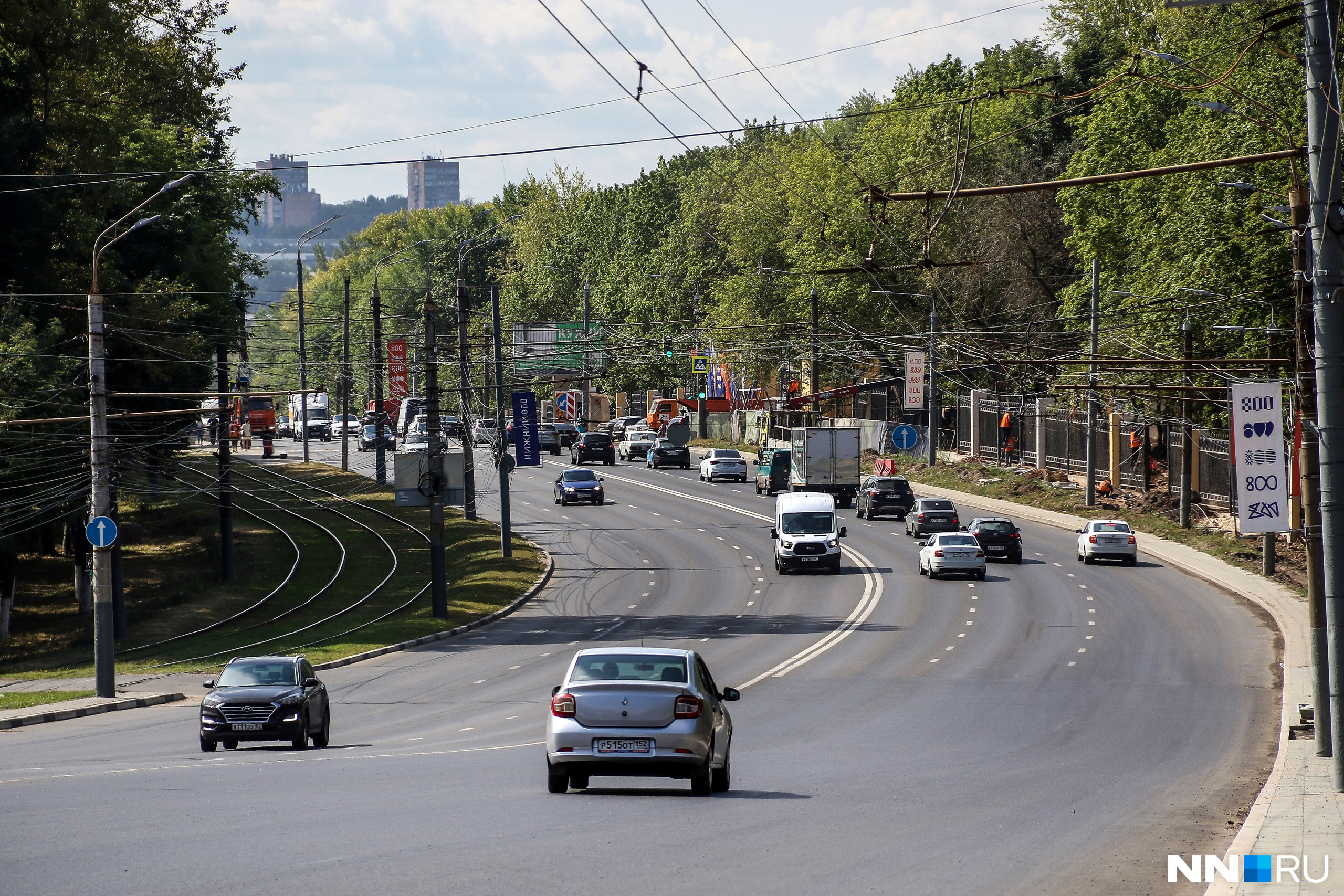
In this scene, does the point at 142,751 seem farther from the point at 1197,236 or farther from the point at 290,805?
the point at 1197,236

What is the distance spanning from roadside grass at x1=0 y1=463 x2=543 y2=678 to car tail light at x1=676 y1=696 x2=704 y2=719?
2312 cm

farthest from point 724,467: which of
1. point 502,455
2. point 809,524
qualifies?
point 809,524

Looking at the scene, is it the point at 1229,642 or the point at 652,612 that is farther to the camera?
the point at 652,612

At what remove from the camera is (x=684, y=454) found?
83125 millimetres

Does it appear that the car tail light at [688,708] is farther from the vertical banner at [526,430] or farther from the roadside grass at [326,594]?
the vertical banner at [526,430]

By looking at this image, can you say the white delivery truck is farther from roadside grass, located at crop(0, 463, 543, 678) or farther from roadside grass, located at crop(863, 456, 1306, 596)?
roadside grass, located at crop(0, 463, 543, 678)

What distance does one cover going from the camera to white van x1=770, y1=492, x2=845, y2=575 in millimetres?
47188

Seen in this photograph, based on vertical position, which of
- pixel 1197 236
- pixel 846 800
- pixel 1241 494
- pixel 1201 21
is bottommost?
pixel 846 800

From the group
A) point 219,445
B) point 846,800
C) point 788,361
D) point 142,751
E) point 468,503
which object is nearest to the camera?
point 846,800

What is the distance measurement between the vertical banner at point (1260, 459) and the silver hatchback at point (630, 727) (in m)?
8.35

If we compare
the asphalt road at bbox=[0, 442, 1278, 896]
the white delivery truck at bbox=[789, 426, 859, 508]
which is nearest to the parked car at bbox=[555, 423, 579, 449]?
the white delivery truck at bbox=[789, 426, 859, 508]

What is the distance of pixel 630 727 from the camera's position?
13.6m

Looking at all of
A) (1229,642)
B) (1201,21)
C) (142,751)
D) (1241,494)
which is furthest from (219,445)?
(1201,21)

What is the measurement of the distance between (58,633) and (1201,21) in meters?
56.7
